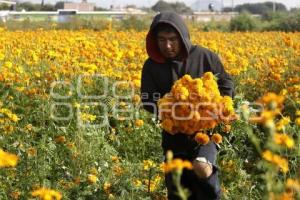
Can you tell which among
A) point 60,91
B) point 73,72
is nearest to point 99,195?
A: point 60,91

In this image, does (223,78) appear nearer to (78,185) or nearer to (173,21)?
(173,21)

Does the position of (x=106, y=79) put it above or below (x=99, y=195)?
above

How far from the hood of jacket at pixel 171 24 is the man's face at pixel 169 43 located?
0.03 m

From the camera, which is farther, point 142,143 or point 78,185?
point 142,143

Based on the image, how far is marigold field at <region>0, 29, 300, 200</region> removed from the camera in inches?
125

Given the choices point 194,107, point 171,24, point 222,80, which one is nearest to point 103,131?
point 222,80

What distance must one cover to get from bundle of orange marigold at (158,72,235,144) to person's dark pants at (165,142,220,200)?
0.17 meters

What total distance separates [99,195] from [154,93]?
2.32 ft

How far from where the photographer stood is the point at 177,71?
304cm

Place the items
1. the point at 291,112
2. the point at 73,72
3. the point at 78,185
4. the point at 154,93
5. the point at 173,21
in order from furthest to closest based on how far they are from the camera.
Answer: the point at 73,72 < the point at 291,112 < the point at 78,185 < the point at 154,93 < the point at 173,21

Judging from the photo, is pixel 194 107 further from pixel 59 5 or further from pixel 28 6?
pixel 59 5

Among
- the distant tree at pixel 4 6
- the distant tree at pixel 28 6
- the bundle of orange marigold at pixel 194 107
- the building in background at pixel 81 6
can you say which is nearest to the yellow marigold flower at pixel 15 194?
the bundle of orange marigold at pixel 194 107

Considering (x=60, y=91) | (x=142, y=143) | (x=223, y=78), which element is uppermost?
(x=223, y=78)

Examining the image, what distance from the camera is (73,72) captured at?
17.8 feet
